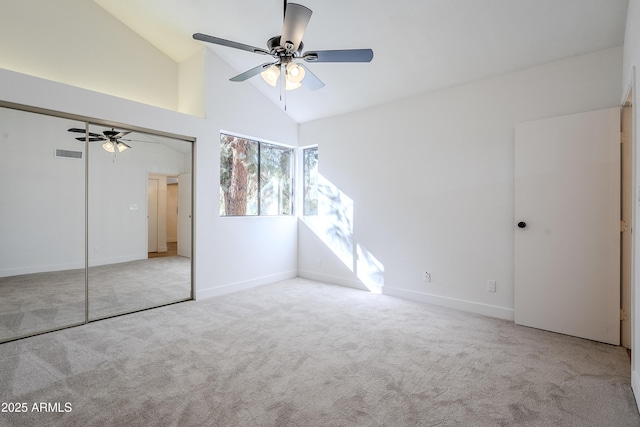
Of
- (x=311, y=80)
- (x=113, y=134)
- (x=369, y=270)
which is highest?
(x=311, y=80)

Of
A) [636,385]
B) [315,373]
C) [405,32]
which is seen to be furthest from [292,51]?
[636,385]

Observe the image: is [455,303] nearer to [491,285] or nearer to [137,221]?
[491,285]

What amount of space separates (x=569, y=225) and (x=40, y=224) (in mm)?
5280

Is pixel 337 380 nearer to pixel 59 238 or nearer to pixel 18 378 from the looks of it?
pixel 18 378

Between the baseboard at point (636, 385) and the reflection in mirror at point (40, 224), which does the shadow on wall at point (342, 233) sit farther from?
the reflection in mirror at point (40, 224)

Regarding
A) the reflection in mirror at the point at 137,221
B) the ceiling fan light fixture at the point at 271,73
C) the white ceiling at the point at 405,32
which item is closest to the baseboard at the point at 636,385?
the white ceiling at the point at 405,32

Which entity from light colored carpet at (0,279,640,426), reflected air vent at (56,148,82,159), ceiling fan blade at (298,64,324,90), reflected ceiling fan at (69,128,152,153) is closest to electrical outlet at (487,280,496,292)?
light colored carpet at (0,279,640,426)

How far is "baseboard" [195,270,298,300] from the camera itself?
4.07 metres

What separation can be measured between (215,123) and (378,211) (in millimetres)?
2645

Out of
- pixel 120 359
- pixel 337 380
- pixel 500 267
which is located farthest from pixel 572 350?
pixel 120 359

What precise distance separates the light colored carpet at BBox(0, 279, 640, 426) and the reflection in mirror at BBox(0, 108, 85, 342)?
35cm

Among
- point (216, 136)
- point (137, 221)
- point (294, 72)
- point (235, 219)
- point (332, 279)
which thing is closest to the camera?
point (294, 72)

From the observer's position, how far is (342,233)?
190 inches

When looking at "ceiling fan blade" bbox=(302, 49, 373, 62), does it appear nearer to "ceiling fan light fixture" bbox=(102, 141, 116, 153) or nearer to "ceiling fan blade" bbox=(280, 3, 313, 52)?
"ceiling fan blade" bbox=(280, 3, 313, 52)
